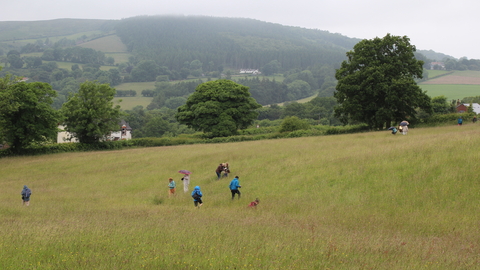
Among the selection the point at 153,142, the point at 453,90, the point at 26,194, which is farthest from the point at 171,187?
the point at 453,90

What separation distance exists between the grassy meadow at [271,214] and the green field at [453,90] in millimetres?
135945

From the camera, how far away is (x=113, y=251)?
34.3 ft

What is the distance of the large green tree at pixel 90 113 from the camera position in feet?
179

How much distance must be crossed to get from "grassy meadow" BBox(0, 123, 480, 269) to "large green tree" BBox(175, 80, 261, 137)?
27.9 m

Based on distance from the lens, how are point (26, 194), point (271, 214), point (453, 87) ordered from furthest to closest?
point (453, 87)
point (26, 194)
point (271, 214)

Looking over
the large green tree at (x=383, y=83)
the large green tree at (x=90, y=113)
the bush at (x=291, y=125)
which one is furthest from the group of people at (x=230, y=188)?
the bush at (x=291, y=125)

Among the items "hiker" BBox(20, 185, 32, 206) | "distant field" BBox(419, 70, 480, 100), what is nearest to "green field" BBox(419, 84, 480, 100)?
"distant field" BBox(419, 70, 480, 100)

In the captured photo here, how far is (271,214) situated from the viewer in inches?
691

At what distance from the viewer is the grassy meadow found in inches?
400

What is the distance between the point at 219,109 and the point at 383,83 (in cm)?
2755

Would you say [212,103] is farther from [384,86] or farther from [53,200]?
[53,200]

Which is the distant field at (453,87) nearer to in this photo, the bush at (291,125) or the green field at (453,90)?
the green field at (453,90)

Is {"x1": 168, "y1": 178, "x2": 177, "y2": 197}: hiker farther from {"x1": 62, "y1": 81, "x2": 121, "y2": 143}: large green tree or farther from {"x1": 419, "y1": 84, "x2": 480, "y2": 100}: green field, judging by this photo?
{"x1": 419, "y1": 84, "x2": 480, "y2": 100}: green field

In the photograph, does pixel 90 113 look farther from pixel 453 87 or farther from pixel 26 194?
pixel 453 87
